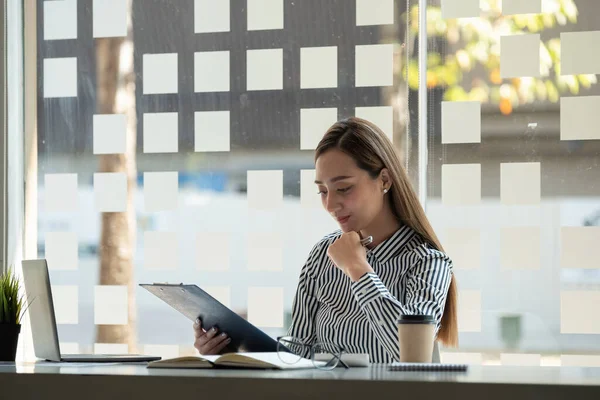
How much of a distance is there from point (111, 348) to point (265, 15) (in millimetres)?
1642

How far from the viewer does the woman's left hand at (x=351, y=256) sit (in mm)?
2512

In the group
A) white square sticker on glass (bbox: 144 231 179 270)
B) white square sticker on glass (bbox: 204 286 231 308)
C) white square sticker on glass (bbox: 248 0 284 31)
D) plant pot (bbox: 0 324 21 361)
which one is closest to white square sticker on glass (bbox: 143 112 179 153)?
white square sticker on glass (bbox: 144 231 179 270)

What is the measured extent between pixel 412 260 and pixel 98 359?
1005 millimetres

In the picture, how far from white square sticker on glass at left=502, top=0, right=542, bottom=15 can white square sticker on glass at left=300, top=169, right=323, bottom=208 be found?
1033 mm

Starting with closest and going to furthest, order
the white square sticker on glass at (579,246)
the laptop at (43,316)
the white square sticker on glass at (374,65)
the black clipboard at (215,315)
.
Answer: the black clipboard at (215,315), the laptop at (43,316), the white square sticker on glass at (579,246), the white square sticker on glass at (374,65)

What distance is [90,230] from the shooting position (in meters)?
3.97

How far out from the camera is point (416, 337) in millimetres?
1925

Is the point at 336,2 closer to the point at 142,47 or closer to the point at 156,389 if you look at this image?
the point at 142,47

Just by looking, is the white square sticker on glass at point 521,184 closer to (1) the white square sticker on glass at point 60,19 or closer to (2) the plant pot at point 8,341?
(2) the plant pot at point 8,341

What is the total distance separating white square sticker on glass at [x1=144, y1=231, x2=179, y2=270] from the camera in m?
3.84

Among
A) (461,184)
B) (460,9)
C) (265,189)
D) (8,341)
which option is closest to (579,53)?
(460,9)

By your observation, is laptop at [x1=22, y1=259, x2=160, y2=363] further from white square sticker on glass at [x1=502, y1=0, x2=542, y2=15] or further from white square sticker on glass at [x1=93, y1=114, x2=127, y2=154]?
white square sticker on glass at [x1=502, y1=0, x2=542, y2=15]

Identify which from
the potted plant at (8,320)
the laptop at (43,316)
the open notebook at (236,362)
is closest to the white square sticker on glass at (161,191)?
the potted plant at (8,320)

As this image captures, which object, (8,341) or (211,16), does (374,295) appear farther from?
(211,16)
